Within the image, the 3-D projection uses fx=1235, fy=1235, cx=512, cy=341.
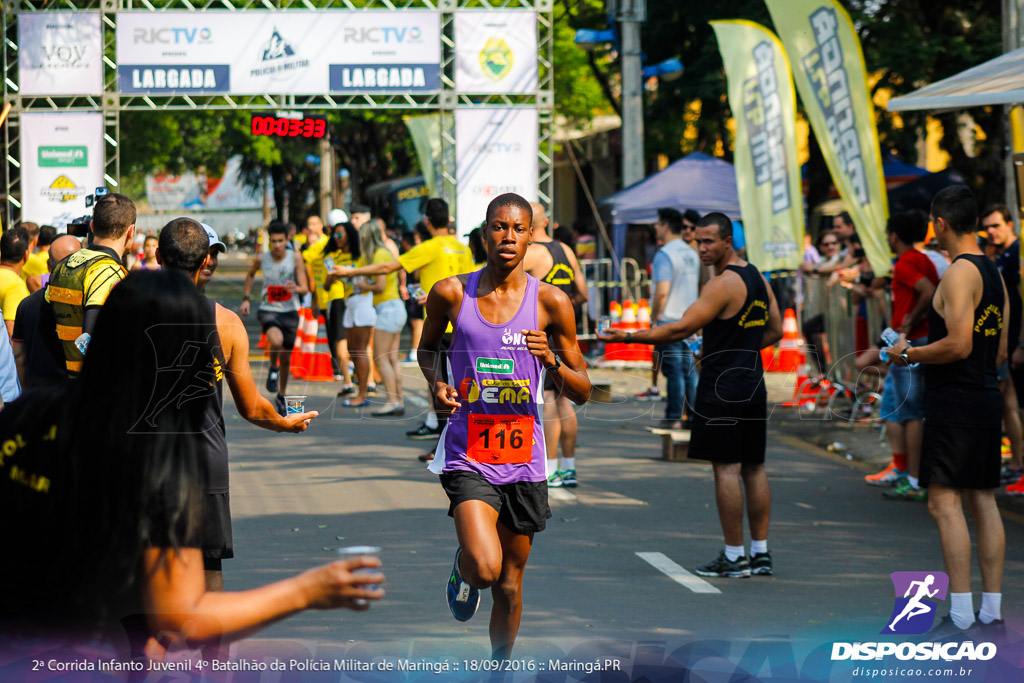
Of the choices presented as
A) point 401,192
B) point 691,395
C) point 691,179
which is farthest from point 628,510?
point 401,192

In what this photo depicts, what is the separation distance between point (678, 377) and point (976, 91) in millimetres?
4699

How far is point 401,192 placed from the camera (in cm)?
4131

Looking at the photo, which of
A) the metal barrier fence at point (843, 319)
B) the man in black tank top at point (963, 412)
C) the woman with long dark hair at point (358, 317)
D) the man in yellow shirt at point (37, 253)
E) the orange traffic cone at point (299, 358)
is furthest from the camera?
the orange traffic cone at point (299, 358)

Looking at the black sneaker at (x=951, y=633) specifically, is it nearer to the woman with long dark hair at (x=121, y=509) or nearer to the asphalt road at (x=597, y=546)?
the asphalt road at (x=597, y=546)

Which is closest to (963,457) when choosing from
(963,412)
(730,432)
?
(963,412)

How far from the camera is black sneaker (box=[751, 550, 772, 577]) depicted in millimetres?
6930

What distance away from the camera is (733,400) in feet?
22.5

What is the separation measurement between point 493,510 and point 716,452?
2.27m

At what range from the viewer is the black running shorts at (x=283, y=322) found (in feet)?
45.5

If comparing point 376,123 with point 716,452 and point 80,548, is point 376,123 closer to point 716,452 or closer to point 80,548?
point 716,452

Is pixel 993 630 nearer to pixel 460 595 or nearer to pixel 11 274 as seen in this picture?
pixel 460 595

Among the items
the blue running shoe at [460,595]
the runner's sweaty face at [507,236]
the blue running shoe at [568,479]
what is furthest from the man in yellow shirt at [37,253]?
the blue running shoe at [460,595]

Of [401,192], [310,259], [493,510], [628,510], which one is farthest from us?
[401,192]

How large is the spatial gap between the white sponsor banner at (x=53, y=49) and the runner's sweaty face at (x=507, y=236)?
50.9 ft
